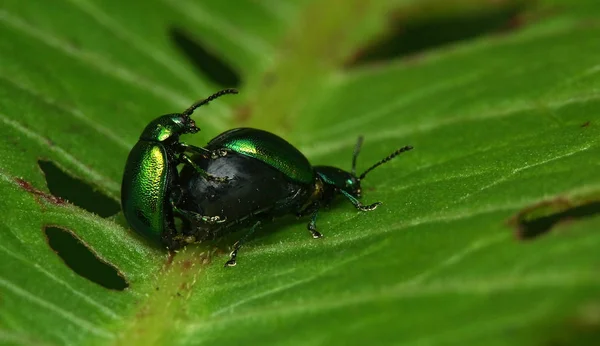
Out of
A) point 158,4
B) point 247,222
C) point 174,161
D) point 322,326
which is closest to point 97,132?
point 174,161

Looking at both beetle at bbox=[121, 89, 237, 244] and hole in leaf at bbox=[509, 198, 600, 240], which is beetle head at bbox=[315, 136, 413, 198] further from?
hole in leaf at bbox=[509, 198, 600, 240]

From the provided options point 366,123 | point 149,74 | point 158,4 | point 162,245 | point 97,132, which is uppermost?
point 158,4

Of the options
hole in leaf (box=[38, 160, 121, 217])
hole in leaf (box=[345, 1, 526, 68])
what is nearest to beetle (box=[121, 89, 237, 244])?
hole in leaf (box=[38, 160, 121, 217])

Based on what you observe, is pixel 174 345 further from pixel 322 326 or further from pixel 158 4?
pixel 158 4

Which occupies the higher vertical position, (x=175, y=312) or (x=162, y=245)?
(x=162, y=245)

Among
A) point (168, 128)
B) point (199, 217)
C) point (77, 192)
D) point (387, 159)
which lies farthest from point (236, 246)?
point (387, 159)

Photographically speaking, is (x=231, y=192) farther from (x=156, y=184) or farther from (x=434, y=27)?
(x=434, y=27)
